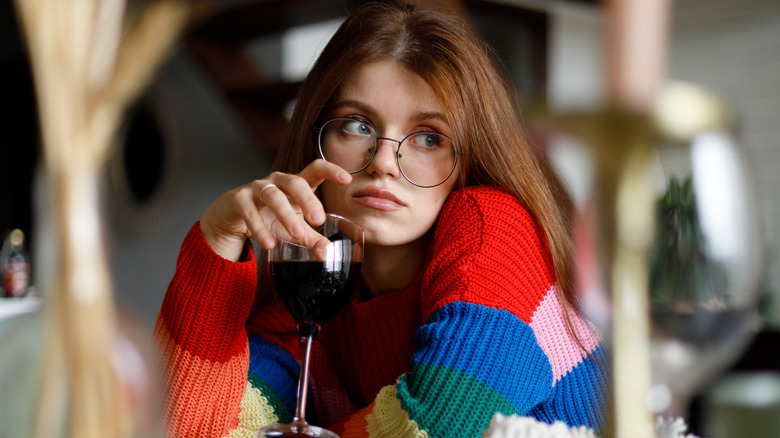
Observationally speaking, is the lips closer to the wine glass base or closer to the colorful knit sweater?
the colorful knit sweater

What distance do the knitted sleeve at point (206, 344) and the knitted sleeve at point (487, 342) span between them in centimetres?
19

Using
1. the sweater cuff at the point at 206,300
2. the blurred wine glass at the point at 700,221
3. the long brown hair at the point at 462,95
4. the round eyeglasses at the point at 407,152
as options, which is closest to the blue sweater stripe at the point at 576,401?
the long brown hair at the point at 462,95

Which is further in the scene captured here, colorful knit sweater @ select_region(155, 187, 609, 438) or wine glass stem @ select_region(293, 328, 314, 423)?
colorful knit sweater @ select_region(155, 187, 609, 438)

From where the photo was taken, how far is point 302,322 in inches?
32.9

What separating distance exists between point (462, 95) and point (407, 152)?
0.13 meters

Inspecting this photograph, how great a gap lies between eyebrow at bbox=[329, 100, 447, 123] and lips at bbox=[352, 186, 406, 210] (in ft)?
0.41

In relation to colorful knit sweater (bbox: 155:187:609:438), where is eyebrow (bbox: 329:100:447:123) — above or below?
above

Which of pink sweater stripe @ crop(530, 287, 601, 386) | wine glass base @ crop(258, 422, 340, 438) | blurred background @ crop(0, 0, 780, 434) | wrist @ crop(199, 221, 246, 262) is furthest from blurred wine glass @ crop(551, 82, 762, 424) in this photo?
blurred background @ crop(0, 0, 780, 434)

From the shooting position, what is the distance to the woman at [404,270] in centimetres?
88

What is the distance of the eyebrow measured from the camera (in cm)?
117

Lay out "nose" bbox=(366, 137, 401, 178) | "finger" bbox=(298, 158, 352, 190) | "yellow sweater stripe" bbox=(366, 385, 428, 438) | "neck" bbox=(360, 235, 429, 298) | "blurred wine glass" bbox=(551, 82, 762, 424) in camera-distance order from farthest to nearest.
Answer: "neck" bbox=(360, 235, 429, 298) → "nose" bbox=(366, 137, 401, 178) → "finger" bbox=(298, 158, 352, 190) → "yellow sweater stripe" bbox=(366, 385, 428, 438) → "blurred wine glass" bbox=(551, 82, 762, 424)

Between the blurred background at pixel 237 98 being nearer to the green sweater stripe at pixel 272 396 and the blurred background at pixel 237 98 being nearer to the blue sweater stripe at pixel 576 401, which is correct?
the green sweater stripe at pixel 272 396

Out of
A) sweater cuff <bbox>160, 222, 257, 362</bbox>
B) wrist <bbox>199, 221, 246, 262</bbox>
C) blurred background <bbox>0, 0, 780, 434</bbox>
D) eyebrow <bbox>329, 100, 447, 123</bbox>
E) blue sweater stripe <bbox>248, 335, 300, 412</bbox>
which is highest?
blurred background <bbox>0, 0, 780, 434</bbox>

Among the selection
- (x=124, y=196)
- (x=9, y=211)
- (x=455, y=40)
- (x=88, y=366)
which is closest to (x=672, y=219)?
(x=88, y=366)
